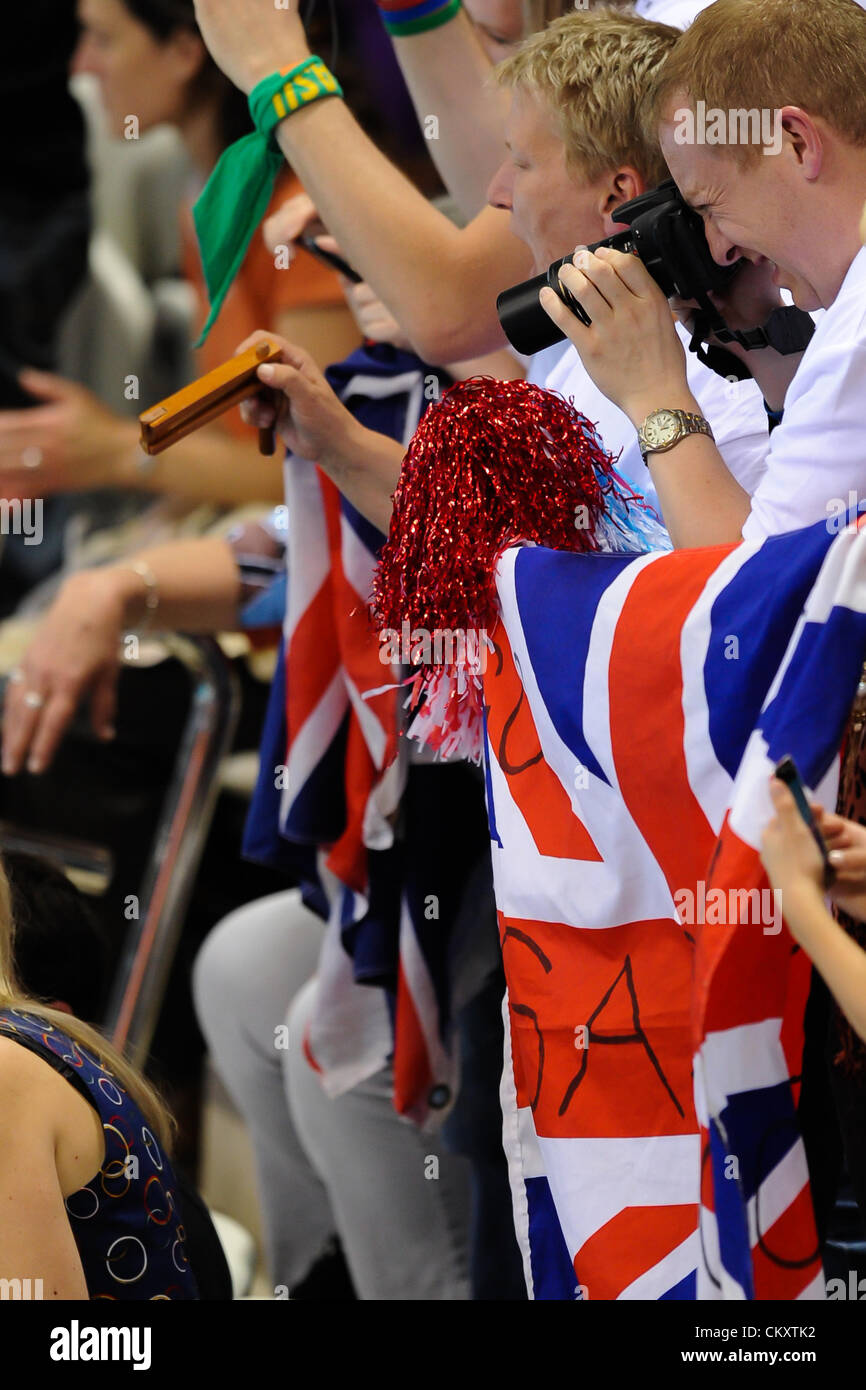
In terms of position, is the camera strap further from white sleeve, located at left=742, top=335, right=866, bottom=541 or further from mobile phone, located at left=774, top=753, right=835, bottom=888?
mobile phone, located at left=774, top=753, right=835, bottom=888

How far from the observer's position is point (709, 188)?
3.77ft

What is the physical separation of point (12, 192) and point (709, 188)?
290 cm

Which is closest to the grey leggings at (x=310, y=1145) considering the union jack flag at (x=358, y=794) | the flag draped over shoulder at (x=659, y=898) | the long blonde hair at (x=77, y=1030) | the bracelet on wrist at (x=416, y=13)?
the union jack flag at (x=358, y=794)

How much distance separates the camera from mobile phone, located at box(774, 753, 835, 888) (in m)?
0.90

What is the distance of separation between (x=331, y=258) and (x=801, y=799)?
101 cm

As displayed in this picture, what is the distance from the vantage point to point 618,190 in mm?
1336

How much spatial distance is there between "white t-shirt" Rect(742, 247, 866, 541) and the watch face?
0.10 m

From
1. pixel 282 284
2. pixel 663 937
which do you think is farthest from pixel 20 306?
pixel 663 937

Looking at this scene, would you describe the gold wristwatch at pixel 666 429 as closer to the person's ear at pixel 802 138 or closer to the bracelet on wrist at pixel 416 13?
the person's ear at pixel 802 138

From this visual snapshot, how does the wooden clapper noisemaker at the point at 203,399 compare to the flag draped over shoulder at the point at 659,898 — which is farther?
the wooden clapper noisemaker at the point at 203,399

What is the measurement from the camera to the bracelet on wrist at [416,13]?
1554 millimetres

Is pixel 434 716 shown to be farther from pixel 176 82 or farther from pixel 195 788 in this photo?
pixel 176 82

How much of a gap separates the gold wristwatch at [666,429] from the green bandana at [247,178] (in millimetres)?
495

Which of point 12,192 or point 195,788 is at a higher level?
point 12,192
